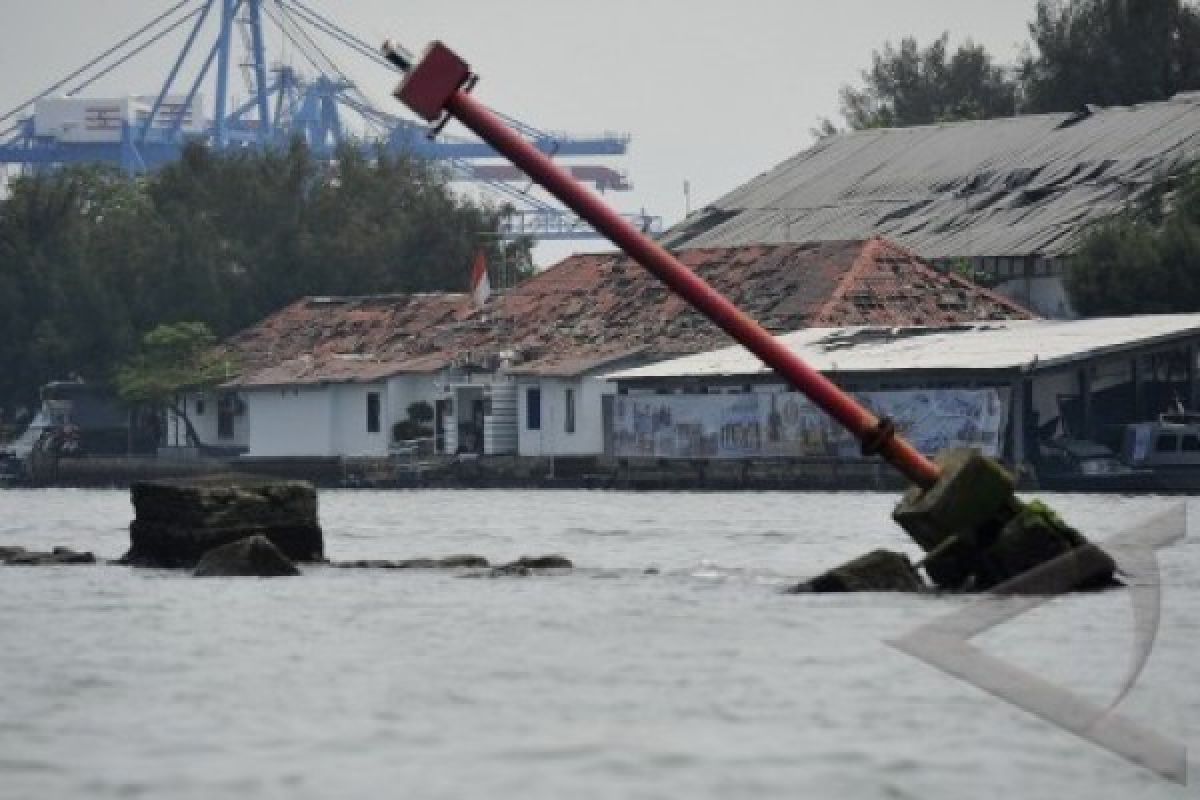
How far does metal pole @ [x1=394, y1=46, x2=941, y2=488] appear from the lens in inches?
1357

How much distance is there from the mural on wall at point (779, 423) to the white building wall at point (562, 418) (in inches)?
76.4

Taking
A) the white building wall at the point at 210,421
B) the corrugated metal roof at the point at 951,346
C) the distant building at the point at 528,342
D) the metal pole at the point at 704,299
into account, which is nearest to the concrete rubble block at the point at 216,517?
the metal pole at the point at 704,299

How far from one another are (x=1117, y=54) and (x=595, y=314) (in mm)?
33356

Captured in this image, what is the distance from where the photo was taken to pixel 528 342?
88938 mm

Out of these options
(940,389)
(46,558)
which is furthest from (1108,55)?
(46,558)

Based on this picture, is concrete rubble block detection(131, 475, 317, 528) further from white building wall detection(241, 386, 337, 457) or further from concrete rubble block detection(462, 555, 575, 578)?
white building wall detection(241, 386, 337, 457)

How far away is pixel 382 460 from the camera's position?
87.6 m

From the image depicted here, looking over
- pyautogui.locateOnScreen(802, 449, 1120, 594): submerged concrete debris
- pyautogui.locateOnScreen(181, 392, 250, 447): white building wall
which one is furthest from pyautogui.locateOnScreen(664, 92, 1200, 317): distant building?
pyautogui.locateOnScreen(802, 449, 1120, 594): submerged concrete debris

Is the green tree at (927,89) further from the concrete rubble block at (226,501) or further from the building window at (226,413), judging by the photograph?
the concrete rubble block at (226,501)

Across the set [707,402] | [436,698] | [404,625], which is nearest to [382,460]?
[707,402]

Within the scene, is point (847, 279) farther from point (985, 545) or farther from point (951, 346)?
point (985, 545)

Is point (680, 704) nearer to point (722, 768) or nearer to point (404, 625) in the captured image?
point (722, 768)

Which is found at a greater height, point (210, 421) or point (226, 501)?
point (210, 421)

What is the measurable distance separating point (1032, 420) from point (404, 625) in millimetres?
42195
